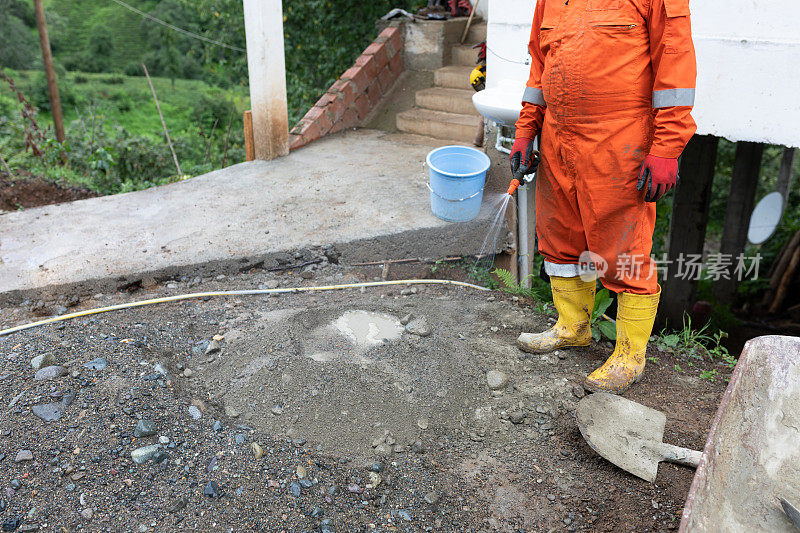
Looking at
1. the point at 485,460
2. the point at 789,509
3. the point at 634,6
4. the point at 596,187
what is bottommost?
the point at 485,460

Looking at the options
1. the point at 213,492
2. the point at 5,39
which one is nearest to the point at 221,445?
the point at 213,492

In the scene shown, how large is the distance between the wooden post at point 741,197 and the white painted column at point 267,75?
573 cm

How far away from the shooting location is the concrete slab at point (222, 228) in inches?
153

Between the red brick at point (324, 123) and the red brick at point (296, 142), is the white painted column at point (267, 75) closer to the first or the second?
the red brick at point (296, 142)

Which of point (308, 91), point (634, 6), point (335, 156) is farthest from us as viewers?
point (308, 91)

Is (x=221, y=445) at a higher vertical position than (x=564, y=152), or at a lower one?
lower

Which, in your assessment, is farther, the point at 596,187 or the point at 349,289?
the point at 349,289

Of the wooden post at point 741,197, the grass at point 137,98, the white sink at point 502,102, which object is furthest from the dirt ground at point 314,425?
the grass at point 137,98

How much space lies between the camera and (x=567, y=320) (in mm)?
3307

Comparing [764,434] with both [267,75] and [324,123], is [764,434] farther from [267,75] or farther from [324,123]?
[324,123]

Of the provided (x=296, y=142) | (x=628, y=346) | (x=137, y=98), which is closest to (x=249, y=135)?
(x=296, y=142)

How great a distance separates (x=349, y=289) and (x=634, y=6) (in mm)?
2257

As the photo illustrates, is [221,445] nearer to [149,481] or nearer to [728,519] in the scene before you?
[149,481]

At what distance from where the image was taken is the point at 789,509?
7.04 ft
